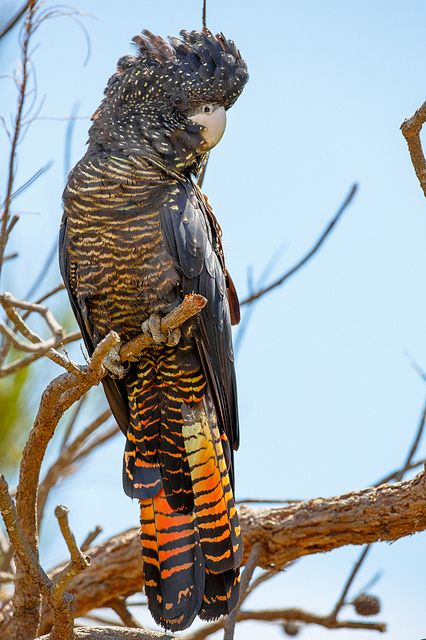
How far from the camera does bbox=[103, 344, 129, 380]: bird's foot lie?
10.9 feet

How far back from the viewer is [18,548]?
2525 mm

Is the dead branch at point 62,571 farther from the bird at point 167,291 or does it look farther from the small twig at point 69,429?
the small twig at point 69,429

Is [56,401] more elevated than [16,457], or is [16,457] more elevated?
[16,457]

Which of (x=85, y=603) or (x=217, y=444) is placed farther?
(x=85, y=603)

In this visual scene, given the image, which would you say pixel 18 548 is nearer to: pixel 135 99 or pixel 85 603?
pixel 85 603

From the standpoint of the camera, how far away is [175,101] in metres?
3.51

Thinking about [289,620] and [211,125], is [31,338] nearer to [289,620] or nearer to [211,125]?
[211,125]

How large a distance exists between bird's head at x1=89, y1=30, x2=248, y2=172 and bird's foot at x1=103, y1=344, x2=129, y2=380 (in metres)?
0.78

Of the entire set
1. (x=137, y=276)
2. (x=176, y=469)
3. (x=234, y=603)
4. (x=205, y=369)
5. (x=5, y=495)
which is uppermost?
(x=137, y=276)

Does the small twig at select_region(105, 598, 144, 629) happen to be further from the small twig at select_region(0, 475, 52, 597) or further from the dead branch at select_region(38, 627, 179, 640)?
the small twig at select_region(0, 475, 52, 597)

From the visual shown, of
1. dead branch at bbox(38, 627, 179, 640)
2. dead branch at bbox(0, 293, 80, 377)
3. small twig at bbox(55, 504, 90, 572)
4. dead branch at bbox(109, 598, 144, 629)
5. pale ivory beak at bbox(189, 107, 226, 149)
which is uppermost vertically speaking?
pale ivory beak at bbox(189, 107, 226, 149)

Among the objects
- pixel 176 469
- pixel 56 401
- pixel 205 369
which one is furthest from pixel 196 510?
pixel 56 401

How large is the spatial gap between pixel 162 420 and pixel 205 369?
0.29 meters

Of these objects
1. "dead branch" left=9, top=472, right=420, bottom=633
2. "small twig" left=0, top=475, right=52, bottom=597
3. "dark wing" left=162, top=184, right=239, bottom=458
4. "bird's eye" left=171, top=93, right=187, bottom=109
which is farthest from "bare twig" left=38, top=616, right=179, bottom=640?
"bird's eye" left=171, top=93, right=187, bottom=109
